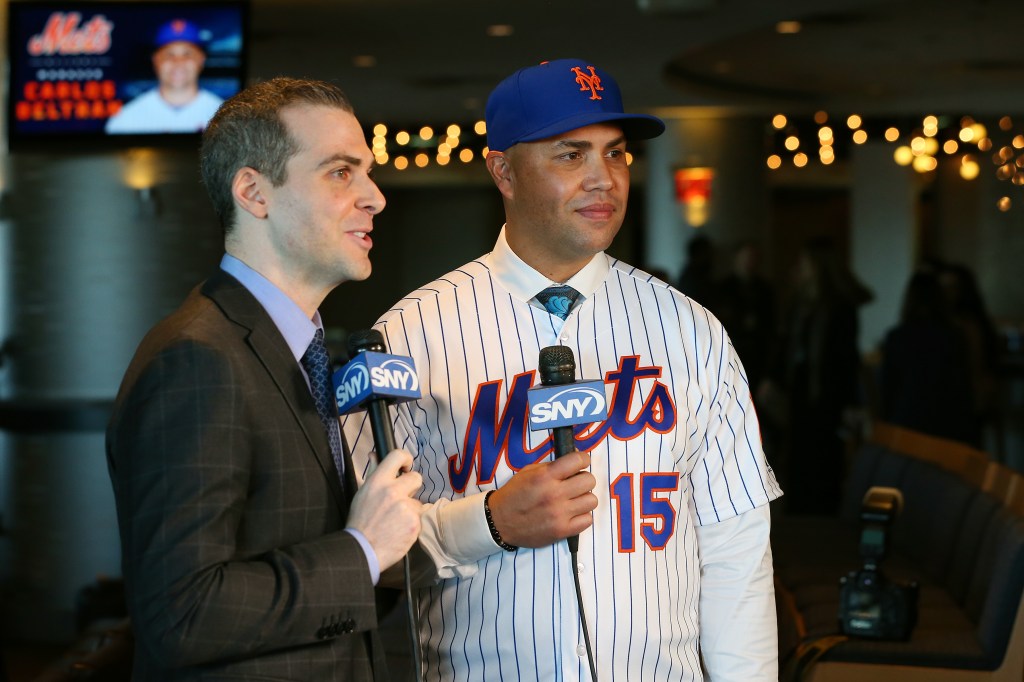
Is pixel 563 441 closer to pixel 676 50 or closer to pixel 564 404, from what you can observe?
pixel 564 404

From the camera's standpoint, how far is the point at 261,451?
1.44 m

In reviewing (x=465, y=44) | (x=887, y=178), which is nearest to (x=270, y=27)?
(x=465, y=44)

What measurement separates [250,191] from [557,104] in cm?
61

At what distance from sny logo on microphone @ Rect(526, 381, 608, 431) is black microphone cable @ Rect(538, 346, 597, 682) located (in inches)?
1.2

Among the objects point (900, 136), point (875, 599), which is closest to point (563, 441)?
point (875, 599)

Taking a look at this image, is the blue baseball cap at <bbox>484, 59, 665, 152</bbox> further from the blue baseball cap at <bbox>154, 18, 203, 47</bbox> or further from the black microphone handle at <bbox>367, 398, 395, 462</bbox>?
the blue baseball cap at <bbox>154, 18, 203, 47</bbox>

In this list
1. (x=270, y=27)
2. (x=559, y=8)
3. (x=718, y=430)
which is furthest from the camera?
(x=270, y=27)

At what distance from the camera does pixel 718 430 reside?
6.51 feet

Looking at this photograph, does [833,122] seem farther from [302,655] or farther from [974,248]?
[302,655]

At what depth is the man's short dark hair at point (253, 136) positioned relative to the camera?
1529mm

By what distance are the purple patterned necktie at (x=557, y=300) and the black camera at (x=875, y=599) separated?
198 cm

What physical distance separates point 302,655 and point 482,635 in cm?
47

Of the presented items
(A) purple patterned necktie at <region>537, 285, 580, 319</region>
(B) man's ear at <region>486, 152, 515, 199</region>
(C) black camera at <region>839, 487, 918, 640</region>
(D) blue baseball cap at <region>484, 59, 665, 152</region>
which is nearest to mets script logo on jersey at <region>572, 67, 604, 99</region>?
(D) blue baseball cap at <region>484, 59, 665, 152</region>

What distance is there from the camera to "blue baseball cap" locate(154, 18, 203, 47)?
16.4 feet
